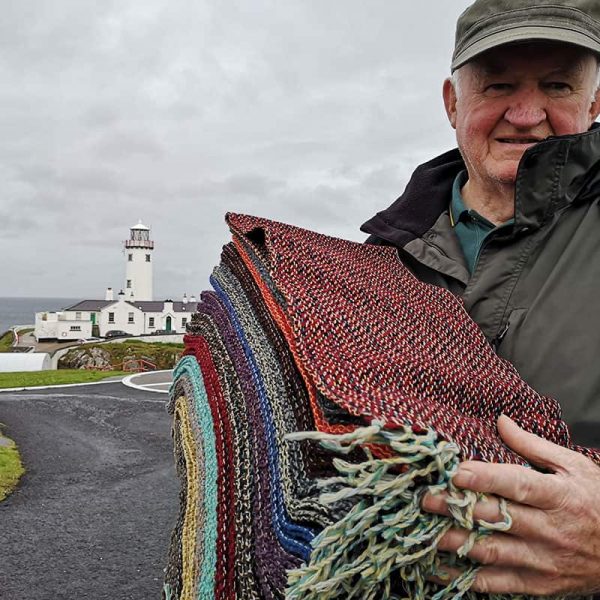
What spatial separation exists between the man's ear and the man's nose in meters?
0.33

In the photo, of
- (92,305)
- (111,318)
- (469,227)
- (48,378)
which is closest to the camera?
(469,227)

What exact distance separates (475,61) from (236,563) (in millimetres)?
1491

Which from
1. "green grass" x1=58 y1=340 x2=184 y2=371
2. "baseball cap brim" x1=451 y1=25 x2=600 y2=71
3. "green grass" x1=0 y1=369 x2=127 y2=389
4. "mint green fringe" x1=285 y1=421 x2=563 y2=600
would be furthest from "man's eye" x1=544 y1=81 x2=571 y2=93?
"green grass" x1=58 y1=340 x2=184 y2=371

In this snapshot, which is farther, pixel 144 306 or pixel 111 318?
pixel 144 306

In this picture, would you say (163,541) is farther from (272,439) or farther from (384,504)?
(384,504)

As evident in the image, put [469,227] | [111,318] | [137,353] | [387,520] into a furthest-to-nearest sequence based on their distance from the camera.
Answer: [111,318]
[137,353]
[469,227]
[387,520]

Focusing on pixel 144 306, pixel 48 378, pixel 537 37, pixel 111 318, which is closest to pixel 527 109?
pixel 537 37

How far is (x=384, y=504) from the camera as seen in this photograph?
101 centimetres

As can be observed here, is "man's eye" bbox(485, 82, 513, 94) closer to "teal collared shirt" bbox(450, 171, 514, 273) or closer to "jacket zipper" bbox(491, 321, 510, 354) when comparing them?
"teal collared shirt" bbox(450, 171, 514, 273)

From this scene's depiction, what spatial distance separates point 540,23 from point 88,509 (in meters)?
6.68

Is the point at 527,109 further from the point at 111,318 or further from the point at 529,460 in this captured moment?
the point at 111,318

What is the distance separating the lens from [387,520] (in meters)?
1.01

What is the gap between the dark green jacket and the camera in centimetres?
152

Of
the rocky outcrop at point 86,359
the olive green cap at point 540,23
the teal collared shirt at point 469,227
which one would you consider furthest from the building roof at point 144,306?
the olive green cap at point 540,23
